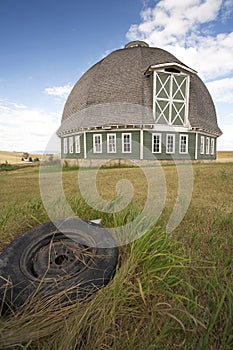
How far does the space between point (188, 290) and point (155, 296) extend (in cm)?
28

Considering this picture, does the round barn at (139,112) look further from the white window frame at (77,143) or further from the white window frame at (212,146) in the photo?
the white window frame at (212,146)

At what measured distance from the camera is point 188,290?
1.82 m

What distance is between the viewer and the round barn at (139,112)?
57.8 feet

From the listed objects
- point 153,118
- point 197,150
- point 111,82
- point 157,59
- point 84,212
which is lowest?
point 84,212

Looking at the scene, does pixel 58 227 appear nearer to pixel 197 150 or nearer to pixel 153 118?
pixel 153 118

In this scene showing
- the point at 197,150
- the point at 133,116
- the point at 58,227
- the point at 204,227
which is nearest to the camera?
the point at 58,227

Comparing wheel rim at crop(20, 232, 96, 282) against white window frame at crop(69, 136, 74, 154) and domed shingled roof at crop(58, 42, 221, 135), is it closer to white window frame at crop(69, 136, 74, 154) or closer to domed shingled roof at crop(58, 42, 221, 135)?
domed shingled roof at crop(58, 42, 221, 135)

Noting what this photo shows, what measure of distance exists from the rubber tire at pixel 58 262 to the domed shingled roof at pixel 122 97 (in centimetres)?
1531

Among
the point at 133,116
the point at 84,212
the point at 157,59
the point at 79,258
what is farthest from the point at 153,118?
the point at 79,258

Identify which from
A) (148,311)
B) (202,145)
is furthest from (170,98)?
(148,311)

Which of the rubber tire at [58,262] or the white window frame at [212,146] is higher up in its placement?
the white window frame at [212,146]

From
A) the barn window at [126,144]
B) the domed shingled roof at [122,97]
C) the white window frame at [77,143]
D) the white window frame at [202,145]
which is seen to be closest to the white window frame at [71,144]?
the white window frame at [77,143]

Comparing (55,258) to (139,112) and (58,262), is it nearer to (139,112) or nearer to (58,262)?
(58,262)

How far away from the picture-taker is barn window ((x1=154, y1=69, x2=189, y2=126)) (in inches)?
699
